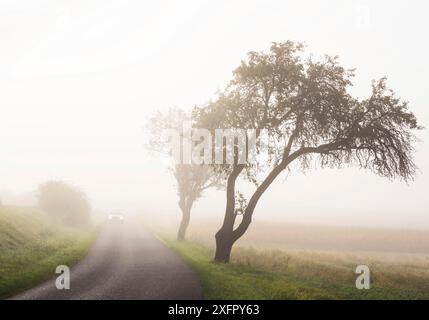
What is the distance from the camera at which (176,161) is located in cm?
4019

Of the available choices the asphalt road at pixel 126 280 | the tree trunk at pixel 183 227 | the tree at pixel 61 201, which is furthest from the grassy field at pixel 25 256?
the tree at pixel 61 201

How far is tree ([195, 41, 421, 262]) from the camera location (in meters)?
23.0

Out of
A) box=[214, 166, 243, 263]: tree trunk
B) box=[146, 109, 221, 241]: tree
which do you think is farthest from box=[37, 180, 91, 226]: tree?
box=[214, 166, 243, 263]: tree trunk

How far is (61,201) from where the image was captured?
54.0 m

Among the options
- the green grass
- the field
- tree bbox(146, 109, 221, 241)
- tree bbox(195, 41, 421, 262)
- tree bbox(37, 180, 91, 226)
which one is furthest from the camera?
tree bbox(37, 180, 91, 226)

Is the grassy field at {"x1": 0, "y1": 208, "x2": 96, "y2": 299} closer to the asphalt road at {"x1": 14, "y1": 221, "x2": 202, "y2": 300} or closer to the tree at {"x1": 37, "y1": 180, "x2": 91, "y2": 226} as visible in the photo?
the asphalt road at {"x1": 14, "y1": 221, "x2": 202, "y2": 300}

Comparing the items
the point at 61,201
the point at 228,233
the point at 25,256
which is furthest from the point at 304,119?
the point at 61,201

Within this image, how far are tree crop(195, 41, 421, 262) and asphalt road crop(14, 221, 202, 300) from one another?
5.17 m

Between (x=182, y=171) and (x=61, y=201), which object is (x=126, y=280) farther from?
(x=61, y=201)
